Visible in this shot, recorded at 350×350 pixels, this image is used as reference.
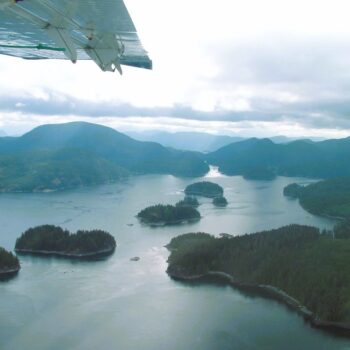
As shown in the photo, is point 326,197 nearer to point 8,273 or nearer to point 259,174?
point 259,174

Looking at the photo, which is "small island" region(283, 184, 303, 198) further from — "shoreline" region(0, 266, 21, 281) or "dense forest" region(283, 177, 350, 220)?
"shoreline" region(0, 266, 21, 281)

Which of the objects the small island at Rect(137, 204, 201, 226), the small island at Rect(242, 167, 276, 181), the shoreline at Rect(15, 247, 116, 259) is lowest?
the shoreline at Rect(15, 247, 116, 259)

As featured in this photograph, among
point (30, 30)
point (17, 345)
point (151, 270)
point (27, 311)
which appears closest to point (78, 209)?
point (151, 270)

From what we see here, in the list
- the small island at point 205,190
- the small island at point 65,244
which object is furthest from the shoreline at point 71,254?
the small island at point 205,190

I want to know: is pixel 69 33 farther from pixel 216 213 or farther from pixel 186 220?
pixel 216 213

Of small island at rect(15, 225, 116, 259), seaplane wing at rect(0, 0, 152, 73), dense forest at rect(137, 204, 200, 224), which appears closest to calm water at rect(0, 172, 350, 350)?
small island at rect(15, 225, 116, 259)

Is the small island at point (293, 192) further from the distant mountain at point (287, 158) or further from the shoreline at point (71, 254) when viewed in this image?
the shoreline at point (71, 254)
